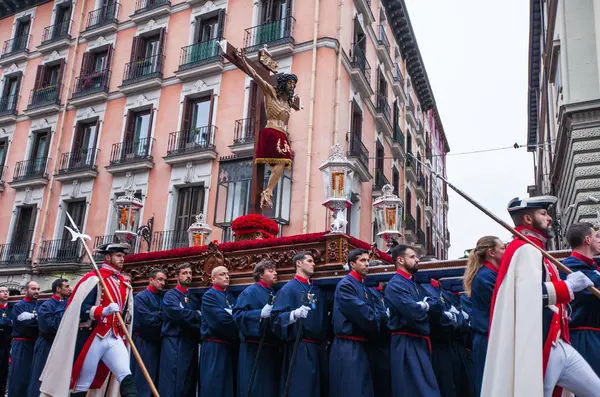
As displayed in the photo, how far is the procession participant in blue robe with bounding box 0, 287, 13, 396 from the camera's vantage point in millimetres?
9797

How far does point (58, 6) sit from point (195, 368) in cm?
2260

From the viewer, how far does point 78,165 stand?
22234mm

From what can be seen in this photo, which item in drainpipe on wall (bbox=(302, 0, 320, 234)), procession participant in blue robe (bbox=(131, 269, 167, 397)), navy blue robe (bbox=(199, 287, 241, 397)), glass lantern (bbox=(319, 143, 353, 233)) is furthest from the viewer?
drainpipe on wall (bbox=(302, 0, 320, 234))

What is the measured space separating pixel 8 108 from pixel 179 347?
21.8 metres

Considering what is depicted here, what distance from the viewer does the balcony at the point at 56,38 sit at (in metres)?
24.2

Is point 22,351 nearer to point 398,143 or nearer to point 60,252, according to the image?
point 60,252

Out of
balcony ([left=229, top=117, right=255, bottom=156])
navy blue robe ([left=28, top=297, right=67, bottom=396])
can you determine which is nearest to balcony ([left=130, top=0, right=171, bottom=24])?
balcony ([left=229, top=117, right=255, bottom=156])

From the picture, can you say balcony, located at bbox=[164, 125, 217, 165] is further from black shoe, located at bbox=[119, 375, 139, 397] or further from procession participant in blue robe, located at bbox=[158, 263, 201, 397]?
black shoe, located at bbox=[119, 375, 139, 397]

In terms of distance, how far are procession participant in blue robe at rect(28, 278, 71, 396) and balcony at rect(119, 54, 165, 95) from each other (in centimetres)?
1335

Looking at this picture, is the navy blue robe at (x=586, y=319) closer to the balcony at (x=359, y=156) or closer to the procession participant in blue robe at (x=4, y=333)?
the procession participant in blue robe at (x=4, y=333)

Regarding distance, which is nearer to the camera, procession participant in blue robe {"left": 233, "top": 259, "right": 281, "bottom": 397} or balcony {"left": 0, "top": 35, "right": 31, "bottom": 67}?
procession participant in blue robe {"left": 233, "top": 259, "right": 281, "bottom": 397}

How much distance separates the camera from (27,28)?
26.7 meters

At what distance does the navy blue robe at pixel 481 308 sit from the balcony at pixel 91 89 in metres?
20.1

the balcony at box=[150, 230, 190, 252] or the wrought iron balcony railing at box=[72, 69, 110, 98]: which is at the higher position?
the wrought iron balcony railing at box=[72, 69, 110, 98]
